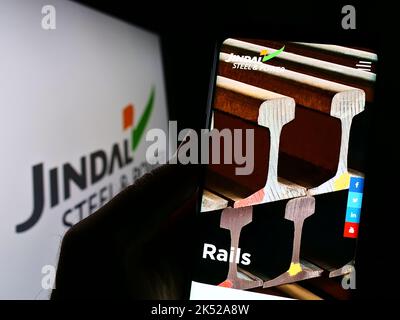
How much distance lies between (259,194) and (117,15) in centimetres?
152

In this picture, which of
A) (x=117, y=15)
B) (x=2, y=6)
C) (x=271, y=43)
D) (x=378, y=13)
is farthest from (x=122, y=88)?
(x=271, y=43)

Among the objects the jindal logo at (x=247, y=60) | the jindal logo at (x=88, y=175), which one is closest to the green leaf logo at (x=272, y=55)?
the jindal logo at (x=247, y=60)

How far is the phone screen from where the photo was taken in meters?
0.47

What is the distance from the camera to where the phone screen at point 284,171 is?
472 millimetres

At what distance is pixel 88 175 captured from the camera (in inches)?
64.6

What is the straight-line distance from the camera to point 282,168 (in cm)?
49

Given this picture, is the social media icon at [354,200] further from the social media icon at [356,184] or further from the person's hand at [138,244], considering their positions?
the person's hand at [138,244]

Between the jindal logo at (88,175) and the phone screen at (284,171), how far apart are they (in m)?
0.95

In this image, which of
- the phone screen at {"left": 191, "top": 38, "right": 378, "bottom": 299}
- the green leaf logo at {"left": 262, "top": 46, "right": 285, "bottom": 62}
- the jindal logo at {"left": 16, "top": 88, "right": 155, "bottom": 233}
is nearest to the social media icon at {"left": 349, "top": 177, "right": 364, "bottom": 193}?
the phone screen at {"left": 191, "top": 38, "right": 378, "bottom": 299}

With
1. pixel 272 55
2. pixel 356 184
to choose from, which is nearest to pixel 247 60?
pixel 272 55

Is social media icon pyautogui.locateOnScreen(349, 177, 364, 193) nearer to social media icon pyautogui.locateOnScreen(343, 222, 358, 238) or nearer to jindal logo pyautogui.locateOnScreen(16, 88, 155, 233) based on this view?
social media icon pyautogui.locateOnScreen(343, 222, 358, 238)
